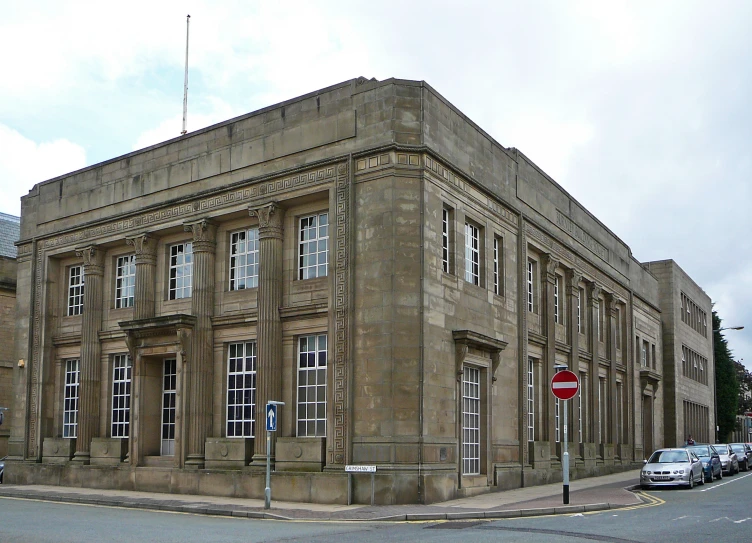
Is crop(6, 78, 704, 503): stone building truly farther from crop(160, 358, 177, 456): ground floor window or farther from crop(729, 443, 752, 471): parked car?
crop(729, 443, 752, 471): parked car

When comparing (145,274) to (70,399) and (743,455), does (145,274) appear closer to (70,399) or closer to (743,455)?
(70,399)

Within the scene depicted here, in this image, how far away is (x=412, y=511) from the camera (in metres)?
21.0

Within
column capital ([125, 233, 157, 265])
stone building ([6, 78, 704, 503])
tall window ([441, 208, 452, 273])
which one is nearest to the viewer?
stone building ([6, 78, 704, 503])

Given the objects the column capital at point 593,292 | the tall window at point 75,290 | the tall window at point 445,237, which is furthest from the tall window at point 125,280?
the column capital at point 593,292

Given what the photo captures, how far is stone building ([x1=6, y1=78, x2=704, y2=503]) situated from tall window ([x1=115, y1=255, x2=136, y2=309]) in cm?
10

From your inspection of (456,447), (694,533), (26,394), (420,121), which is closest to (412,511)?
(456,447)

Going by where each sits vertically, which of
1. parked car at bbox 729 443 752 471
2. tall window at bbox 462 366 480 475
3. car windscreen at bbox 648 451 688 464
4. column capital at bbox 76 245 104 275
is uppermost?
column capital at bbox 76 245 104 275

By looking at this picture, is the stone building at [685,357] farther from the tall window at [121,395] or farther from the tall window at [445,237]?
the tall window at [121,395]

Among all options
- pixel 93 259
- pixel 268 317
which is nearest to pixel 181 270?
pixel 93 259

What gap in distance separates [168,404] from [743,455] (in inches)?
1114

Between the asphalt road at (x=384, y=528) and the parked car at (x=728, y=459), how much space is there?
51.8 ft

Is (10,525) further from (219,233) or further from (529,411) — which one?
(529,411)

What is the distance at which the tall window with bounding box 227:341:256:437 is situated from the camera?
27.6 meters

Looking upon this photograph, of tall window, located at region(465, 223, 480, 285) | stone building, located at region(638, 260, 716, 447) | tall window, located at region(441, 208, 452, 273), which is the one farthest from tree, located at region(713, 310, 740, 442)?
tall window, located at region(441, 208, 452, 273)
